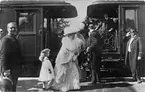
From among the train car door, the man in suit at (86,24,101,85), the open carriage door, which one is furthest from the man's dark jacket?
the train car door

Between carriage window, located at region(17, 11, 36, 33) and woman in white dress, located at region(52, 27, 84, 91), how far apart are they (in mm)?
932

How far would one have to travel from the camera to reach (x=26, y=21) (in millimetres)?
5156

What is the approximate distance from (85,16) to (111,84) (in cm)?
133

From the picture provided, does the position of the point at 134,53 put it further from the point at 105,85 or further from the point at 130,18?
the point at 105,85

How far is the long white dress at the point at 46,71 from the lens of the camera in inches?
182

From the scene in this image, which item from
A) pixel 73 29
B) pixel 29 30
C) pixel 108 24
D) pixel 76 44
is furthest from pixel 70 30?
pixel 29 30

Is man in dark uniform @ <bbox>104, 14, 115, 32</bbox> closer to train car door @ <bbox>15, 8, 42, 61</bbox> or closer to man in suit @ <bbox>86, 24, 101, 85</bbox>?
man in suit @ <bbox>86, 24, 101, 85</bbox>

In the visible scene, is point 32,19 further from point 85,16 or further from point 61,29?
point 85,16

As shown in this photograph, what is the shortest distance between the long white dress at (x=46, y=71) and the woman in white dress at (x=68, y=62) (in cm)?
10

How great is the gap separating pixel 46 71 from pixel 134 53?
1.75 meters

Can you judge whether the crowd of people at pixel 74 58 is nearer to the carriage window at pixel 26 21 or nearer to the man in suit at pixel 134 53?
the man in suit at pixel 134 53

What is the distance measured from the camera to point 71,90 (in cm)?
455

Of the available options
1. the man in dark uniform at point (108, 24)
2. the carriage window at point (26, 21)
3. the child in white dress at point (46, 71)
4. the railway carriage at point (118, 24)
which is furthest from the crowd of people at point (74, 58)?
the carriage window at point (26, 21)

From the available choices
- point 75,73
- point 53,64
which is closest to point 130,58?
point 75,73
